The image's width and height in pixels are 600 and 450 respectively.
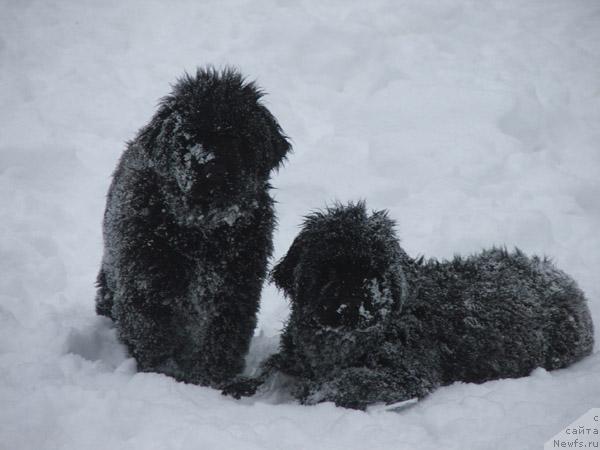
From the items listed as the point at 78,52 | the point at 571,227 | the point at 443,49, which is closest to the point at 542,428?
the point at 571,227

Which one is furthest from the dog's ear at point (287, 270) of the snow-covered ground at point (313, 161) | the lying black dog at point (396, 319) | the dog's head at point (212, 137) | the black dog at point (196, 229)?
the snow-covered ground at point (313, 161)

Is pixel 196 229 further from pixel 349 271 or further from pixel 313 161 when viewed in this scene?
pixel 313 161

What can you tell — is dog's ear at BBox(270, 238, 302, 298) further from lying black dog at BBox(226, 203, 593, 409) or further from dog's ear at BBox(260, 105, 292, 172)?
dog's ear at BBox(260, 105, 292, 172)

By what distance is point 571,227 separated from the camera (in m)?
6.27

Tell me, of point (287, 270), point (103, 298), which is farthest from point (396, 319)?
point (103, 298)

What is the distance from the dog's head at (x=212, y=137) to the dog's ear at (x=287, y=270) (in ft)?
1.83

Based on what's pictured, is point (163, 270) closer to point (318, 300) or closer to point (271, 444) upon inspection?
point (318, 300)

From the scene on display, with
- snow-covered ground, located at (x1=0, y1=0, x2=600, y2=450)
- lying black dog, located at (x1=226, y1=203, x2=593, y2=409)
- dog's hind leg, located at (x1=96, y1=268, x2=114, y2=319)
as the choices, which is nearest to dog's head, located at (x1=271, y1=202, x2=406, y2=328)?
lying black dog, located at (x1=226, y1=203, x2=593, y2=409)

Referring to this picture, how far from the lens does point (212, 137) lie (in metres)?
3.89

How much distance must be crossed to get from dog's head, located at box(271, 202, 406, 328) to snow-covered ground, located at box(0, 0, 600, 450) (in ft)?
2.16

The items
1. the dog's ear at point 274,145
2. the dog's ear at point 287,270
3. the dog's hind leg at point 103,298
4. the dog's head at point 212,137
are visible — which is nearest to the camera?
the dog's head at point 212,137

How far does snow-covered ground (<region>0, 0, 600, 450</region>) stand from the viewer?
3166mm

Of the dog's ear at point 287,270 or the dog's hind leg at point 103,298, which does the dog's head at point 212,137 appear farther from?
the dog's hind leg at point 103,298

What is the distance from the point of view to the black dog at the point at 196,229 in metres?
3.89
